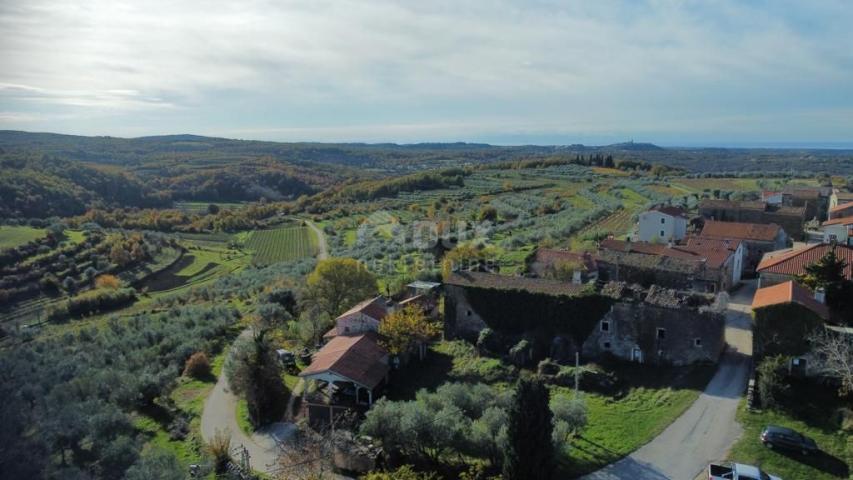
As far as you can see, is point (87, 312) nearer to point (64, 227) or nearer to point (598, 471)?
point (64, 227)

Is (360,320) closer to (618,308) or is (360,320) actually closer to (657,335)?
(618,308)

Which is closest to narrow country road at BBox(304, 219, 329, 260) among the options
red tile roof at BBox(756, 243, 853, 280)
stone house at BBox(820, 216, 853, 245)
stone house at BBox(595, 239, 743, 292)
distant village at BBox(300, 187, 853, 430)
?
distant village at BBox(300, 187, 853, 430)

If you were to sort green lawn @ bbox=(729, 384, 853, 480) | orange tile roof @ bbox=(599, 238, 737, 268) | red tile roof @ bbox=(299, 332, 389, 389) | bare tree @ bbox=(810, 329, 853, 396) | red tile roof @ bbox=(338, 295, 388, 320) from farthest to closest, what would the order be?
orange tile roof @ bbox=(599, 238, 737, 268)
red tile roof @ bbox=(338, 295, 388, 320)
red tile roof @ bbox=(299, 332, 389, 389)
bare tree @ bbox=(810, 329, 853, 396)
green lawn @ bbox=(729, 384, 853, 480)

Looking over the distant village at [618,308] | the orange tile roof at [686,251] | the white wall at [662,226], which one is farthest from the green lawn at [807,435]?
the white wall at [662,226]

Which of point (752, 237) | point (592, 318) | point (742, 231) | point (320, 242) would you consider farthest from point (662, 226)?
point (320, 242)

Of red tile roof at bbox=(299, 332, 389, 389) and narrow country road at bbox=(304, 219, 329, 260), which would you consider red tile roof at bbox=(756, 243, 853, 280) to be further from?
narrow country road at bbox=(304, 219, 329, 260)

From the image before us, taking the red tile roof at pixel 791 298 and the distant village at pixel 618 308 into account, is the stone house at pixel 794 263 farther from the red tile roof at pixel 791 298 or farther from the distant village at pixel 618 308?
the red tile roof at pixel 791 298

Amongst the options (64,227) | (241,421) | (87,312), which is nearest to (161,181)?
(64,227)
